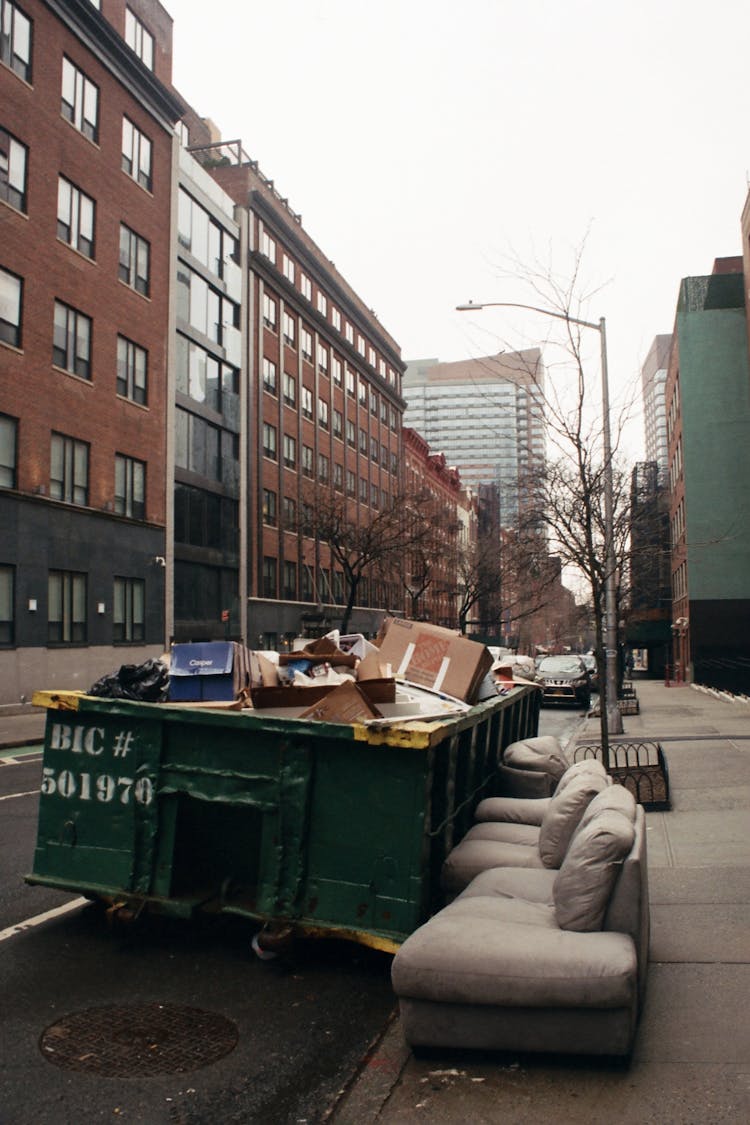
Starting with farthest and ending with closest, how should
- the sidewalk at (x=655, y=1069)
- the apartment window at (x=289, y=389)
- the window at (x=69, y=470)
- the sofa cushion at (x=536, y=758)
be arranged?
the apartment window at (x=289, y=389), the window at (x=69, y=470), the sofa cushion at (x=536, y=758), the sidewalk at (x=655, y=1069)

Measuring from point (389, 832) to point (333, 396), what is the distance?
54264mm

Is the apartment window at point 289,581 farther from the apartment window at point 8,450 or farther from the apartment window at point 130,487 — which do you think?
the apartment window at point 8,450

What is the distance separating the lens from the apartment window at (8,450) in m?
26.1

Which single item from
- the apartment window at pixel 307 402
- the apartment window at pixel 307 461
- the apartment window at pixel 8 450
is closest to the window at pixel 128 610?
the apartment window at pixel 8 450

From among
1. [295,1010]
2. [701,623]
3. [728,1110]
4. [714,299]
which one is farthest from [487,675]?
[714,299]

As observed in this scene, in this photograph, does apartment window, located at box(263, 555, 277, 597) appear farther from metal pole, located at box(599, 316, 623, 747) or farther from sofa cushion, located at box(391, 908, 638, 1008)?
sofa cushion, located at box(391, 908, 638, 1008)

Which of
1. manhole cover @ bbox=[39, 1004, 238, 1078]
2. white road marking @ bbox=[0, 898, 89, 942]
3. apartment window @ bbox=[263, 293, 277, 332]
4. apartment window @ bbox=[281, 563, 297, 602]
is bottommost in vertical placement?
white road marking @ bbox=[0, 898, 89, 942]

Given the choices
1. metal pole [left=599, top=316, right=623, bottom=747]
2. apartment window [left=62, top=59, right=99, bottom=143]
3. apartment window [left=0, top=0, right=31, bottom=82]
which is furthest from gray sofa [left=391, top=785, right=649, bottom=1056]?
apartment window [left=62, top=59, right=99, bottom=143]

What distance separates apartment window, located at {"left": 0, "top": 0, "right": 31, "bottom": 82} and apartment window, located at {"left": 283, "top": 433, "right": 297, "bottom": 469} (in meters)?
23.9

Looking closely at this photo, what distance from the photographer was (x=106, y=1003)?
4.76m

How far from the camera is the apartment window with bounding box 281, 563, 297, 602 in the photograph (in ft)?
158

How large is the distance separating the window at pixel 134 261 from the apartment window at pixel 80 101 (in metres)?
3.17

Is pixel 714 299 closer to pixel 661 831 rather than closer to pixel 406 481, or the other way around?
pixel 406 481

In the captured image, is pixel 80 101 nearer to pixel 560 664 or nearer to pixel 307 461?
pixel 560 664
